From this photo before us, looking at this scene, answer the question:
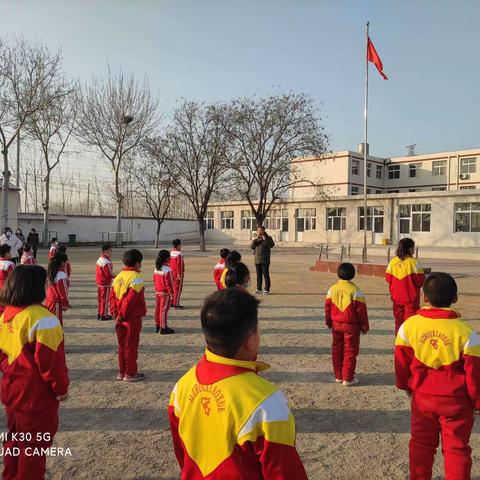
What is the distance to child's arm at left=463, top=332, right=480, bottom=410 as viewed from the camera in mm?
2482

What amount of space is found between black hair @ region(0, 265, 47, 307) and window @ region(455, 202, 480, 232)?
110 ft

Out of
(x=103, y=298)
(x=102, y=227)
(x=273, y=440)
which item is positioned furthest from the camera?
(x=102, y=227)

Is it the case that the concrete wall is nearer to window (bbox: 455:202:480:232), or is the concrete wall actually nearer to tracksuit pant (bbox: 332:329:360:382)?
window (bbox: 455:202:480:232)

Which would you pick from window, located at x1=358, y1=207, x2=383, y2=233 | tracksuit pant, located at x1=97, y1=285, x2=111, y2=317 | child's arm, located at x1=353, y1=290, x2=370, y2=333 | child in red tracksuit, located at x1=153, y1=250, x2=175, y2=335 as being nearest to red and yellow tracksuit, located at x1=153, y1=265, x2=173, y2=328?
child in red tracksuit, located at x1=153, y1=250, x2=175, y2=335

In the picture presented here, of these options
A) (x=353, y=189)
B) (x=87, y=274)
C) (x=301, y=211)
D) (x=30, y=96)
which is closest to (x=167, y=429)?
(x=87, y=274)

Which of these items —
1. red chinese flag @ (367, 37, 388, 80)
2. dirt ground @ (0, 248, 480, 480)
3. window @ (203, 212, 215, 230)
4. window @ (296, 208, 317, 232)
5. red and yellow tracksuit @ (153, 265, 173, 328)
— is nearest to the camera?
dirt ground @ (0, 248, 480, 480)

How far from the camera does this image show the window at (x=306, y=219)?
1583 inches

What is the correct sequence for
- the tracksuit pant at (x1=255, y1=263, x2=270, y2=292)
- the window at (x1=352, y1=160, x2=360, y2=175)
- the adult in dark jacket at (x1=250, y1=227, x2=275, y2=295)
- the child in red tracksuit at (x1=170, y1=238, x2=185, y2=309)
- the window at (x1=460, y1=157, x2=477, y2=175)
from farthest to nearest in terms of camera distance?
1. the window at (x1=352, y1=160, x2=360, y2=175)
2. the window at (x1=460, y1=157, x2=477, y2=175)
3. the tracksuit pant at (x1=255, y1=263, x2=270, y2=292)
4. the adult in dark jacket at (x1=250, y1=227, x2=275, y2=295)
5. the child in red tracksuit at (x1=170, y1=238, x2=185, y2=309)

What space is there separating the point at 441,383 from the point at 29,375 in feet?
8.29

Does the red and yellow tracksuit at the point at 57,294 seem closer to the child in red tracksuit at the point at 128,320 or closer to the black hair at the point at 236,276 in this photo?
the child in red tracksuit at the point at 128,320

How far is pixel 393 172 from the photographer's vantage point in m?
53.3

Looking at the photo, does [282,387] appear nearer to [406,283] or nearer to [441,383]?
[441,383]

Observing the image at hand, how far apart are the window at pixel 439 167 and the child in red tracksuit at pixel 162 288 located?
49.7 metres

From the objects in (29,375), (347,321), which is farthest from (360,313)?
(29,375)
